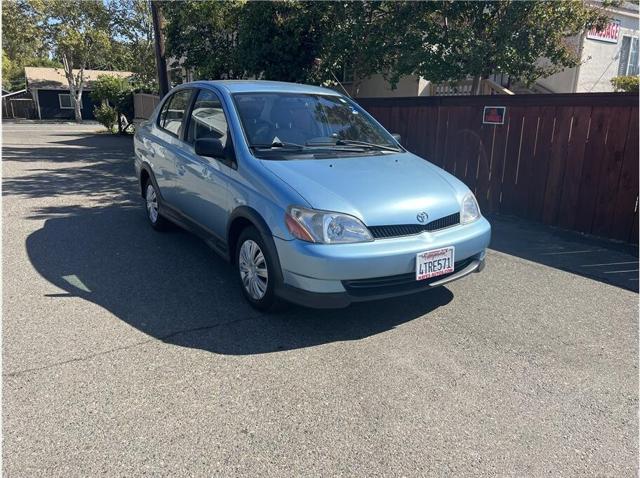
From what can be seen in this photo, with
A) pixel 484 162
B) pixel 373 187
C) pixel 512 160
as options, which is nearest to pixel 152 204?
pixel 373 187

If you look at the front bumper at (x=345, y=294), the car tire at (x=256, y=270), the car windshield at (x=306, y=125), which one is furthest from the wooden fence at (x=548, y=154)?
the car tire at (x=256, y=270)

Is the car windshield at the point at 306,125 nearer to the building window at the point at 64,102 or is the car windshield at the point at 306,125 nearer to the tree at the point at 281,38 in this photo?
the tree at the point at 281,38

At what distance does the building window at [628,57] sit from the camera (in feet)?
49.4

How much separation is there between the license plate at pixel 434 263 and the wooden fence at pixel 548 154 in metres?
3.56

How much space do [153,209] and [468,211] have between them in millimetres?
3944

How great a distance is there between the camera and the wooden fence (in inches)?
240

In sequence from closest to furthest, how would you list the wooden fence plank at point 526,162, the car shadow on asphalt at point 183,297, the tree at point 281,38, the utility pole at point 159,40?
1. the car shadow on asphalt at point 183,297
2. the wooden fence plank at point 526,162
3. the tree at point 281,38
4. the utility pole at point 159,40

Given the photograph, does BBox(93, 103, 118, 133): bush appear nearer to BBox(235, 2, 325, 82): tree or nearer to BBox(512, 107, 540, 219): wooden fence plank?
BBox(235, 2, 325, 82): tree

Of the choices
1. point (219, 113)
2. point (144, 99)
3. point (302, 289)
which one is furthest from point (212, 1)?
point (302, 289)

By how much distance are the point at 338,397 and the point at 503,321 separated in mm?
1749

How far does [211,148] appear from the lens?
13.8 ft

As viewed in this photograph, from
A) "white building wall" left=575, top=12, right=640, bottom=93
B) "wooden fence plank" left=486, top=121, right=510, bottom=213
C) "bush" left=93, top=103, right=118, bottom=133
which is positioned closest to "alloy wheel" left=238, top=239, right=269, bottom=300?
"wooden fence plank" left=486, top=121, right=510, bottom=213

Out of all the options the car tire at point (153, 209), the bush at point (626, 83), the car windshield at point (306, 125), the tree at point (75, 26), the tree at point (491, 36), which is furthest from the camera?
the tree at point (75, 26)

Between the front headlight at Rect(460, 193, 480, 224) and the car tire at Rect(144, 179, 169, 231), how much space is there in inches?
142
